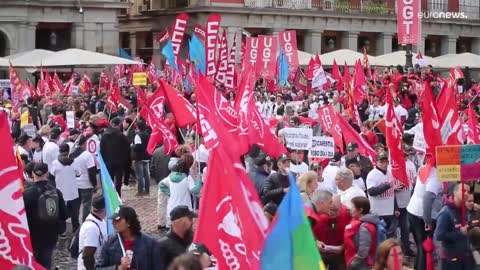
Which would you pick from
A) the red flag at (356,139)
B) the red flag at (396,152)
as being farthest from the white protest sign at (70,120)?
the red flag at (396,152)

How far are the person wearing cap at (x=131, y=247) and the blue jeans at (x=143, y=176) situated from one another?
453 inches

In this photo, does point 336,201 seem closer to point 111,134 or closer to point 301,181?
point 301,181

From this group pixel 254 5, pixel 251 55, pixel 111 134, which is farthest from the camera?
pixel 254 5

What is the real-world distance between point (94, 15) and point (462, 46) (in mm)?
27496

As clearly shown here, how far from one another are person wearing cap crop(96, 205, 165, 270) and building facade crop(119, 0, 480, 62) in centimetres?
4151

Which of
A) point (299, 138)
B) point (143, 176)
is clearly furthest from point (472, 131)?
point (143, 176)

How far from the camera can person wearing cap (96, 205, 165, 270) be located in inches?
308

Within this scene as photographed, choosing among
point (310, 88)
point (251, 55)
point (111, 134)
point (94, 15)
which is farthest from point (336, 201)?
point (94, 15)

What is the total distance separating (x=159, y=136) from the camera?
56.7ft

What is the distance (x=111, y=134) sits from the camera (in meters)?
17.3

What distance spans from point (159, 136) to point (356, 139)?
3.70m

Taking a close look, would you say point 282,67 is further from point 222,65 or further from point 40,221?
point 40,221

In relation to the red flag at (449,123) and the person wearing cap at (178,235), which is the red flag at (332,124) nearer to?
the red flag at (449,123)

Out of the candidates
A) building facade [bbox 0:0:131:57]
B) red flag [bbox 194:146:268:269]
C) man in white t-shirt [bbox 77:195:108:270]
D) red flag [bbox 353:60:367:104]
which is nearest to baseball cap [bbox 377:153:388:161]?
man in white t-shirt [bbox 77:195:108:270]
